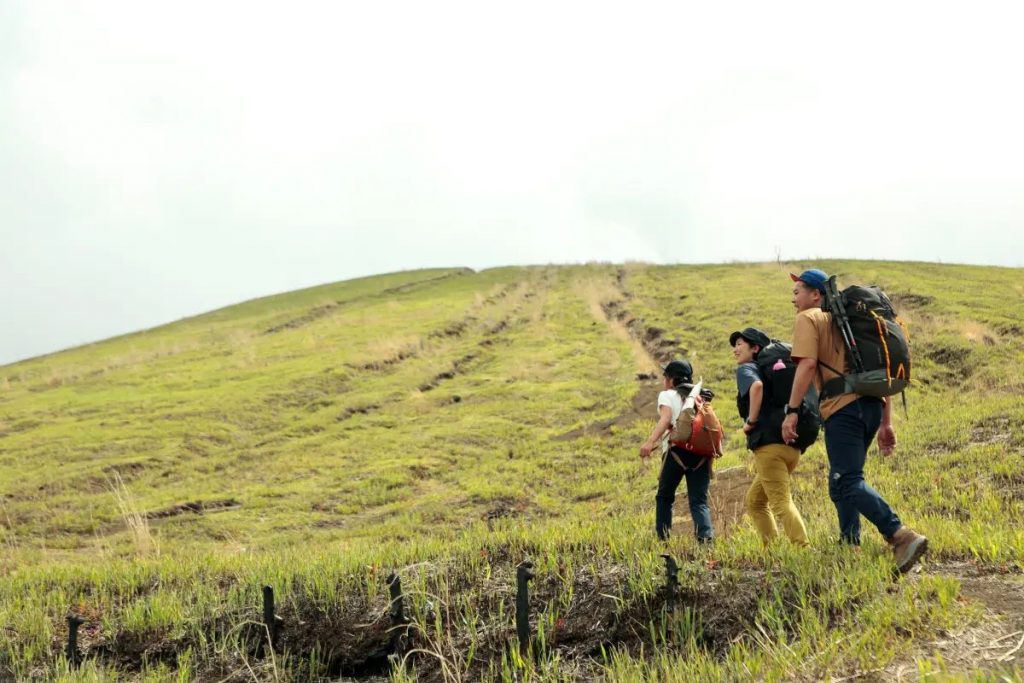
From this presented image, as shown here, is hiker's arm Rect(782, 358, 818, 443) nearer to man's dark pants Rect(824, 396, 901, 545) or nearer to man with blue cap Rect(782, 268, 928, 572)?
man with blue cap Rect(782, 268, 928, 572)

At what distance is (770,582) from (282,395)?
944 inches

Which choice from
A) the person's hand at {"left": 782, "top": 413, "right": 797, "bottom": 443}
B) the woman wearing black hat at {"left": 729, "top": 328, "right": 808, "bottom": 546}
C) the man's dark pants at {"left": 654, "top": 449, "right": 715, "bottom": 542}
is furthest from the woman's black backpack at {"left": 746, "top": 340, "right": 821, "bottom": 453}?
the man's dark pants at {"left": 654, "top": 449, "right": 715, "bottom": 542}

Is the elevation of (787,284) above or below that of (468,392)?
above

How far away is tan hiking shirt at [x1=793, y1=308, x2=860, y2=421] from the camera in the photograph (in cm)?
611

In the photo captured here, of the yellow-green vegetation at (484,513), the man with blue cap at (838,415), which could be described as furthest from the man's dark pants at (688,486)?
the man with blue cap at (838,415)

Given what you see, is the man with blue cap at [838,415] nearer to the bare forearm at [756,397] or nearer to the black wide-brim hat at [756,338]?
the bare forearm at [756,397]

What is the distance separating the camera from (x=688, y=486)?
7840 mm

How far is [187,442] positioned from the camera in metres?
21.7

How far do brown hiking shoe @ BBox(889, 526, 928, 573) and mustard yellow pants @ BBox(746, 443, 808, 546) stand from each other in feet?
3.06

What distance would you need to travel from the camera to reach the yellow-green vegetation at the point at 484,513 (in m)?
5.42

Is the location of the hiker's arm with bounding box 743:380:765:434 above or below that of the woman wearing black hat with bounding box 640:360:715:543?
above

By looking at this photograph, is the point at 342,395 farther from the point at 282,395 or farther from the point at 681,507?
the point at 681,507

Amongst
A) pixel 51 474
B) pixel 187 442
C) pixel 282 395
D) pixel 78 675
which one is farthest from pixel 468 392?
pixel 78 675

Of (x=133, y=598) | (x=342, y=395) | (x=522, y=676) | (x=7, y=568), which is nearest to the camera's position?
(x=522, y=676)
